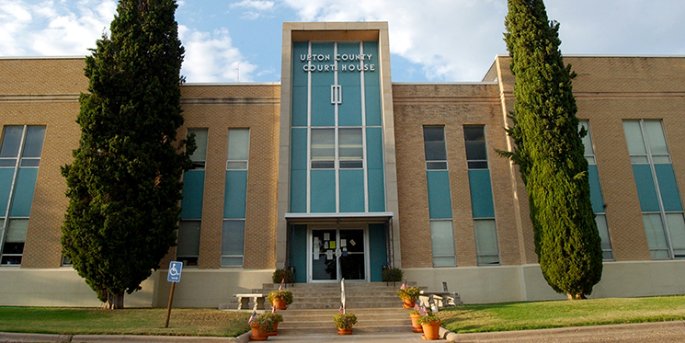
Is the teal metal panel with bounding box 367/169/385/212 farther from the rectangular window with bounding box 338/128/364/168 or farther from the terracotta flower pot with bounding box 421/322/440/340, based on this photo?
the terracotta flower pot with bounding box 421/322/440/340

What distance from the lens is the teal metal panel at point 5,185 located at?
19.3 m

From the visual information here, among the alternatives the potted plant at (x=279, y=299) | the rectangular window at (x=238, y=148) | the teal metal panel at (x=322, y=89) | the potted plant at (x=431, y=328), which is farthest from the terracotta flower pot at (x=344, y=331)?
the teal metal panel at (x=322, y=89)

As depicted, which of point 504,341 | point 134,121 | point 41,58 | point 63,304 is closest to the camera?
point 504,341

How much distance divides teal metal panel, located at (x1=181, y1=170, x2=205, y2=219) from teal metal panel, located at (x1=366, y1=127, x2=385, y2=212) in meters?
7.13

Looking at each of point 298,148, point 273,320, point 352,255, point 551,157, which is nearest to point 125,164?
point 298,148

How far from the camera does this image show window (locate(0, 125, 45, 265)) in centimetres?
1889

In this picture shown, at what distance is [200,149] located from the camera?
20516mm

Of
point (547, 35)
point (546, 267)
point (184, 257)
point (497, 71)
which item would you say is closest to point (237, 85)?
point (184, 257)

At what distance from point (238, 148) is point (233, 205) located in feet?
8.43

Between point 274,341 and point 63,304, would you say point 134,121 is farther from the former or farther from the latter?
point 274,341

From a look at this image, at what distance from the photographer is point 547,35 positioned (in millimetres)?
18562

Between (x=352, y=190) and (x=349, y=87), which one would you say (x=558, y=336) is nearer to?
(x=352, y=190)

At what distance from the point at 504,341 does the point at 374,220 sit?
9.27m

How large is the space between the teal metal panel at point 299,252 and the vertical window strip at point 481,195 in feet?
23.4
